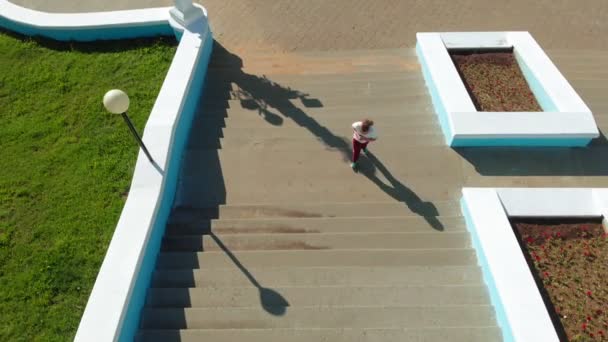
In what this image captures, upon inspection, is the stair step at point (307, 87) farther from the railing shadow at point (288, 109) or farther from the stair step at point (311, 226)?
the stair step at point (311, 226)

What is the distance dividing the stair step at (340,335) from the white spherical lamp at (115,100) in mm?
2346

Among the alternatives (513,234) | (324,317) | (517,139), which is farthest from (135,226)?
(517,139)

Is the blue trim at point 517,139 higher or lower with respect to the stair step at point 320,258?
higher

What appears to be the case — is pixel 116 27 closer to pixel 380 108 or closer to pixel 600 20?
pixel 380 108

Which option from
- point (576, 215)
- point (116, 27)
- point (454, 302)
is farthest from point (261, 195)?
point (116, 27)

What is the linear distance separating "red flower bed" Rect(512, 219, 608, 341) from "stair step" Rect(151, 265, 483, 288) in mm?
752

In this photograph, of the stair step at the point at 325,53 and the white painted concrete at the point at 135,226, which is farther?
the stair step at the point at 325,53

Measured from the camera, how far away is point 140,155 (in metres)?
5.19

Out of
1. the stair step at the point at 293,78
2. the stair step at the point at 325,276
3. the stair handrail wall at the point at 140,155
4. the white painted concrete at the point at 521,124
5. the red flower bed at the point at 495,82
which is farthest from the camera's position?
the stair step at the point at 293,78

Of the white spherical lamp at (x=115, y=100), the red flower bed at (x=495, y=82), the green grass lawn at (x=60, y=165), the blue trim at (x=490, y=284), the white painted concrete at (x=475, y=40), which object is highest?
the white spherical lamp at (x=115, y=100)

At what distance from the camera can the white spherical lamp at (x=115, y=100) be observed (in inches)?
150

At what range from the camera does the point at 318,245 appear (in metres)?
5.00

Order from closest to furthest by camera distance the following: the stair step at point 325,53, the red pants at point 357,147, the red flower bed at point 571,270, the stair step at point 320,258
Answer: the red flower bed at point 571,270, the stair step at point 320,258, the red pants at point 357,147, the stair step at point 325,53

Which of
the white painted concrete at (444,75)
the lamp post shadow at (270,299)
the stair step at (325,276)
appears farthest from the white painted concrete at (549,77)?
the lamp post shadow at (270,299)
